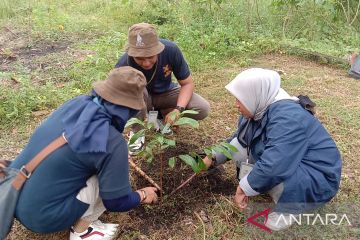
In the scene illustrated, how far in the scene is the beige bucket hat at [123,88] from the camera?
1896 mm

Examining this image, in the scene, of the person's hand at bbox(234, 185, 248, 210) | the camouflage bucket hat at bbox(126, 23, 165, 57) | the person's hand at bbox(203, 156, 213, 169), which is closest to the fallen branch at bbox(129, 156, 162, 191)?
the person's hand at bbox(203, 156, 213, 169)

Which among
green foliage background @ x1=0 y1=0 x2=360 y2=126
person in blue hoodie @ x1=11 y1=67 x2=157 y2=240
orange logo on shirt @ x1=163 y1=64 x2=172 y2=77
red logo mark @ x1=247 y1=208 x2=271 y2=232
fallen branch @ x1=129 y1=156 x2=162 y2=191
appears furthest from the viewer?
green foliage background @ x1=0 y1=0 x2=360 y2=126

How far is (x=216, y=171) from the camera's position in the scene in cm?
289

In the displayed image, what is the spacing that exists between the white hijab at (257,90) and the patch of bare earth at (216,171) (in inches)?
28.8

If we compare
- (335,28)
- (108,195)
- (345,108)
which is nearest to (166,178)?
(108,195)

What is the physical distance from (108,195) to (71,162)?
0.89 feet

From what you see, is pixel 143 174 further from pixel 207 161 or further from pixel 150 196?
pixel 207 161

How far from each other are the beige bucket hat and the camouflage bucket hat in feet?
2.73

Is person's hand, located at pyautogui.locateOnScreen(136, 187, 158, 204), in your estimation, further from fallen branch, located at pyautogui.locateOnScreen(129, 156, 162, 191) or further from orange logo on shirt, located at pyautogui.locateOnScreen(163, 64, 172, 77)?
orange logo on shirt, located at pyautogui.locateOnScreen(163, 64, 172, 77)

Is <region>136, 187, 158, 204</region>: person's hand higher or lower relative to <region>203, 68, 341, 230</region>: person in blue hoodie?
lower

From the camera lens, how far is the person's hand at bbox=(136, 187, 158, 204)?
234cm

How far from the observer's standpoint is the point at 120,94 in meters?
1.90

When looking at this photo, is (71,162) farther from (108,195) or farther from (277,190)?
(277,190)

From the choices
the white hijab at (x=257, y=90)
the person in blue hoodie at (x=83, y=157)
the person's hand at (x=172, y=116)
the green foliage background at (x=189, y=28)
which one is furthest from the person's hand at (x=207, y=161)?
the green foliage background at (x=189, y=28)
